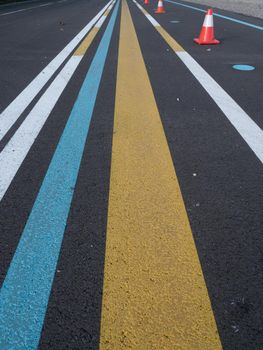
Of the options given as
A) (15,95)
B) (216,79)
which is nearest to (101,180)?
(15,95)

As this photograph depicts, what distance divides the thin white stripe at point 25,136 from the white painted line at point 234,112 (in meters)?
2.18

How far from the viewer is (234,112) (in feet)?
14.3

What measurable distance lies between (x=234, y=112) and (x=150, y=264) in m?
2.86

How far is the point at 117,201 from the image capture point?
2.69 metres

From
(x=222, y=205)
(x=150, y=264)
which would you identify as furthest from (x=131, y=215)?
(x=222, y=205)

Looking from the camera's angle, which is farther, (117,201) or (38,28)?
(38,28)

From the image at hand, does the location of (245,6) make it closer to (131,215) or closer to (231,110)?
(231,110)

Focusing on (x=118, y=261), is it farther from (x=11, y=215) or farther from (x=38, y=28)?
(x=38, y=28)


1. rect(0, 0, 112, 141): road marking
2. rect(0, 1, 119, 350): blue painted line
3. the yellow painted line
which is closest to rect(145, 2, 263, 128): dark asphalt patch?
the yellow painted line

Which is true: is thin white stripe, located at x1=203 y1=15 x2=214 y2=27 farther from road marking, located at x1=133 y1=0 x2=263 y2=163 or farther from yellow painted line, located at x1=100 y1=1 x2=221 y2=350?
yellow painted line, located at x1=100 y1=1 x2=221 y2=350

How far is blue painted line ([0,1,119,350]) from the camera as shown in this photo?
174 centimetres

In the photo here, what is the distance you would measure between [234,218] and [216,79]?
153 inches

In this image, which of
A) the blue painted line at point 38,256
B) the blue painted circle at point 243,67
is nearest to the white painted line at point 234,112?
the blue painted circle at point 243,67

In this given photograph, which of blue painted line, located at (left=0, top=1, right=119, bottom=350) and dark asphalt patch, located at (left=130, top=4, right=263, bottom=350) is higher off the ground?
blue painted line, located at (left=0, top=1, right=119, bottom=350)
